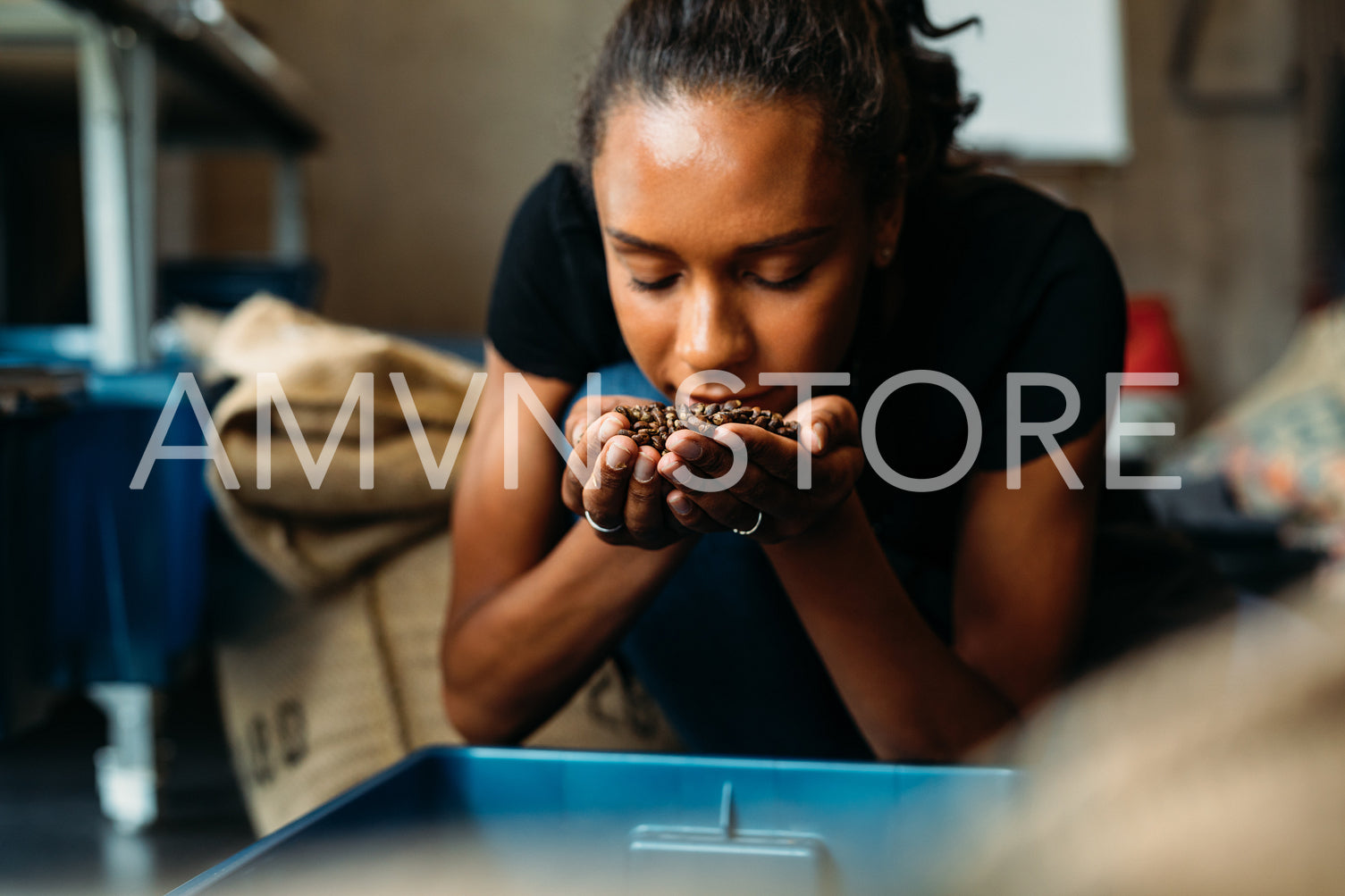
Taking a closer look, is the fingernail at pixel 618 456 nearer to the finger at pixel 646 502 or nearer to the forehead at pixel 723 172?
the finger at pixel 646 502

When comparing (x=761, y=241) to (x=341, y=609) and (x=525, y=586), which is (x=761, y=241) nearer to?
(x=525, y=586)

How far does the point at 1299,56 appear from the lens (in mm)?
3154

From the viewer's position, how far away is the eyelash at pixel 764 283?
664 mm

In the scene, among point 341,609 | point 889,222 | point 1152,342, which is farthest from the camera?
point 1152,342

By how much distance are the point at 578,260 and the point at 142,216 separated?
0.78 m

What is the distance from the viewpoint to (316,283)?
2016mm

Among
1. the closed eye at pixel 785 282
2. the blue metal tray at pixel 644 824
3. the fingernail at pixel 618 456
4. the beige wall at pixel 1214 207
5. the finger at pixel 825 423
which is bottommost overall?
the blue metal tray at pixel 644 824

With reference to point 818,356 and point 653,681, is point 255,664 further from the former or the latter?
point 818,356

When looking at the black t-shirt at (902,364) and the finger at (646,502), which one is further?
the black t-shirt at (902,364)

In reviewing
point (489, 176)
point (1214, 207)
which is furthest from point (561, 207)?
point (1214, 207)

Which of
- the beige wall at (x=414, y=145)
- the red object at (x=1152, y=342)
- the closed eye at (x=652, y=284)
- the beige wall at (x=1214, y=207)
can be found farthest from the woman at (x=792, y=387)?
the beige wall at (x=1214, y=207)

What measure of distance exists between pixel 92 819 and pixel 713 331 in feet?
3.20

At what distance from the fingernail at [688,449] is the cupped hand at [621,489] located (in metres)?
0.03

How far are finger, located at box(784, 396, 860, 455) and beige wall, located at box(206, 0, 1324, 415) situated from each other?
2486 millimetres
